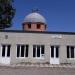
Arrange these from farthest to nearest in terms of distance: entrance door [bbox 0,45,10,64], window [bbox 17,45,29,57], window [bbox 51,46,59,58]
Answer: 1. window [bbox 51,46,59,58]
2. window [bbox 17,45,29,57]
3. entrance door [bbox 0,45,10,64]

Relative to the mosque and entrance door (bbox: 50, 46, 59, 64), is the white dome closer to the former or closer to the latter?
the mosque

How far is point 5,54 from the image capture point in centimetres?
2622

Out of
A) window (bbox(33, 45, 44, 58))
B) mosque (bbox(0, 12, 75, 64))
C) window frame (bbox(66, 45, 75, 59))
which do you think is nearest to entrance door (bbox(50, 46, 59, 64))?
mosque (bbox(0, 12, 75, 64))

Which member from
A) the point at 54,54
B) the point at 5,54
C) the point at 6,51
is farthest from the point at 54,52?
the point at 5,54

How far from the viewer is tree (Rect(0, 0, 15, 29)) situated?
94.3ft

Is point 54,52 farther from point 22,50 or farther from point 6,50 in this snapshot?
point 6,50

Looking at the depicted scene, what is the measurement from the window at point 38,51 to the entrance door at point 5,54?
10.4 ft

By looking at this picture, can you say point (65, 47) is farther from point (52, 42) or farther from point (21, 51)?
point (21, 51)

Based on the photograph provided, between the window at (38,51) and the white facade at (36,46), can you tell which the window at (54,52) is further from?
the window at (38,51)

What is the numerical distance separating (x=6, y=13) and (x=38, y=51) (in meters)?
6.97

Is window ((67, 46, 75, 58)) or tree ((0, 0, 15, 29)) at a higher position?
tree ((0, 0, 15, 29))

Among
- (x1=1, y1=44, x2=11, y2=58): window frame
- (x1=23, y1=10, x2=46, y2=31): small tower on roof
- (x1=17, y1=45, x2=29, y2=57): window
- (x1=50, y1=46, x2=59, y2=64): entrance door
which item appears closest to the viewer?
(x1=1, y1=44, x2=11, y2=58): window frame

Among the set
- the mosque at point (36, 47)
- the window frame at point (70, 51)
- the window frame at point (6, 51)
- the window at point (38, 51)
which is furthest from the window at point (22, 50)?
the window frame at point (70, 51)

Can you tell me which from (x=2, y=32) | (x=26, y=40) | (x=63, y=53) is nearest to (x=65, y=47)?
(x=63, y=53)
